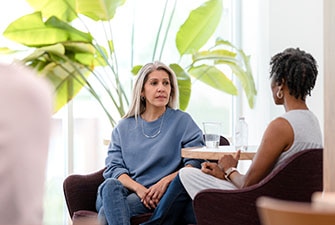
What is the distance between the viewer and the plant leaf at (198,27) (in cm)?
535

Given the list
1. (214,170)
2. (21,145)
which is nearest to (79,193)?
(214,170)

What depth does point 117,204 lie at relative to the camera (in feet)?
12.4

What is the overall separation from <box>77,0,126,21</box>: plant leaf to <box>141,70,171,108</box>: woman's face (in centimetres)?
104

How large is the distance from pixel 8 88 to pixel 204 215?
2353 millimetres

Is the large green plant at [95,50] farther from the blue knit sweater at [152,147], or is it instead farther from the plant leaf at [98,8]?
the blue knit sweater at [152,147]

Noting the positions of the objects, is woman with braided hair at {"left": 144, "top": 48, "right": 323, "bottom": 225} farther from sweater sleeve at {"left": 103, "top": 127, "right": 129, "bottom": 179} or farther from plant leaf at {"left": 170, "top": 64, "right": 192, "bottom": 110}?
plant leaf at {"left": 170, "top": 64, "right": 192, "bottom": 110}

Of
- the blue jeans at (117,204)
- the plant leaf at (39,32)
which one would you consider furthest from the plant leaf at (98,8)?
the blue jeans at (117,204)

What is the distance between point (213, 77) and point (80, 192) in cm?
193

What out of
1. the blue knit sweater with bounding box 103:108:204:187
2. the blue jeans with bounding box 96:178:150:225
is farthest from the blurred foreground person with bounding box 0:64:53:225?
the blue knit sweater with bounding box 103:108:204:187

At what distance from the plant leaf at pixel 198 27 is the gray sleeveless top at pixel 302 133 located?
2.20 m

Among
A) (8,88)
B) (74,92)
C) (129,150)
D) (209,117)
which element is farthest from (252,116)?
(8,88)

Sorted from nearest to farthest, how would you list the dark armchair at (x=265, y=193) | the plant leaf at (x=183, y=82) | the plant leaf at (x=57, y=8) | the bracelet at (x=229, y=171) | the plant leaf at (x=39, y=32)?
the dark armchair at (x=265, y=193), the bracelet at (x=229, y=171), the plant leaf at (x=39, y=32), the plant leaf at (x=57, y=8), the plant leaf at (x=183, y=82)

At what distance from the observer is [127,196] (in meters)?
3.93

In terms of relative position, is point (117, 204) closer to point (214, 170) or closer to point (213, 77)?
point (214, 170)
